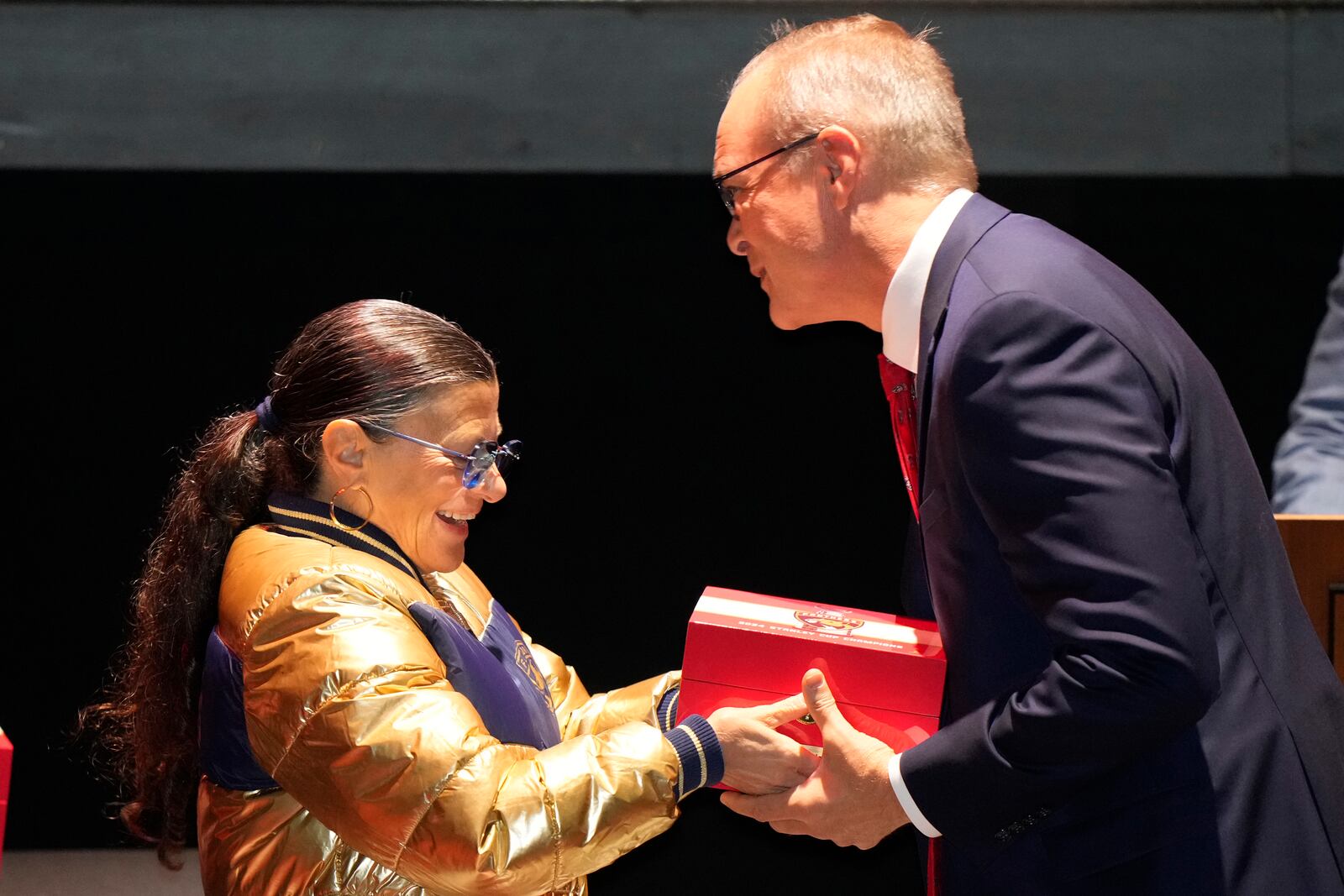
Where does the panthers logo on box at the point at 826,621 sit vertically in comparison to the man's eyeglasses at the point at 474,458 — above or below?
below

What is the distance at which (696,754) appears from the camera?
1.77 meters

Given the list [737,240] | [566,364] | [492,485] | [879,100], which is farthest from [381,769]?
[566,364]

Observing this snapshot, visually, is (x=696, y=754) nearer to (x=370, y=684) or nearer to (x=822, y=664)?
(x=822, y=664)

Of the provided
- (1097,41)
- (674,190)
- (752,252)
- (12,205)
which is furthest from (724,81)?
(12,205)

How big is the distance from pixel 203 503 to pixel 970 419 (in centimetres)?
108

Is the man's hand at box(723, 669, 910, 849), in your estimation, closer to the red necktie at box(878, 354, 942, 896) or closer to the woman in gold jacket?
the woman in gold jacket

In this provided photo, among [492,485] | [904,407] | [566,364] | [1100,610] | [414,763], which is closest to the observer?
[1100,610]

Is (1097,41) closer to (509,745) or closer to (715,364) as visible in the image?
(715,364)

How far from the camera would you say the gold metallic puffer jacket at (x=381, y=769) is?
1.62 m

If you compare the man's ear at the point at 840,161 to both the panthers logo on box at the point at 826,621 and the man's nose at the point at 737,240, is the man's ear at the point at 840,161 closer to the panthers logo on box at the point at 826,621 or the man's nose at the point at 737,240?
the man's nose at the point at 737,240

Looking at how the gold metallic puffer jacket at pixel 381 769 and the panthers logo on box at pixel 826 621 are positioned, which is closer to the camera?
the gold metallic puffer jacket at pixel 381 769

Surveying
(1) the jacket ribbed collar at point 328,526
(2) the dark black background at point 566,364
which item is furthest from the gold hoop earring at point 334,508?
(2) the dark black background at point 566,364

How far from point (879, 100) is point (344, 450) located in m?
0.83

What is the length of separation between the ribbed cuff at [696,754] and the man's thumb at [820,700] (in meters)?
0.13
